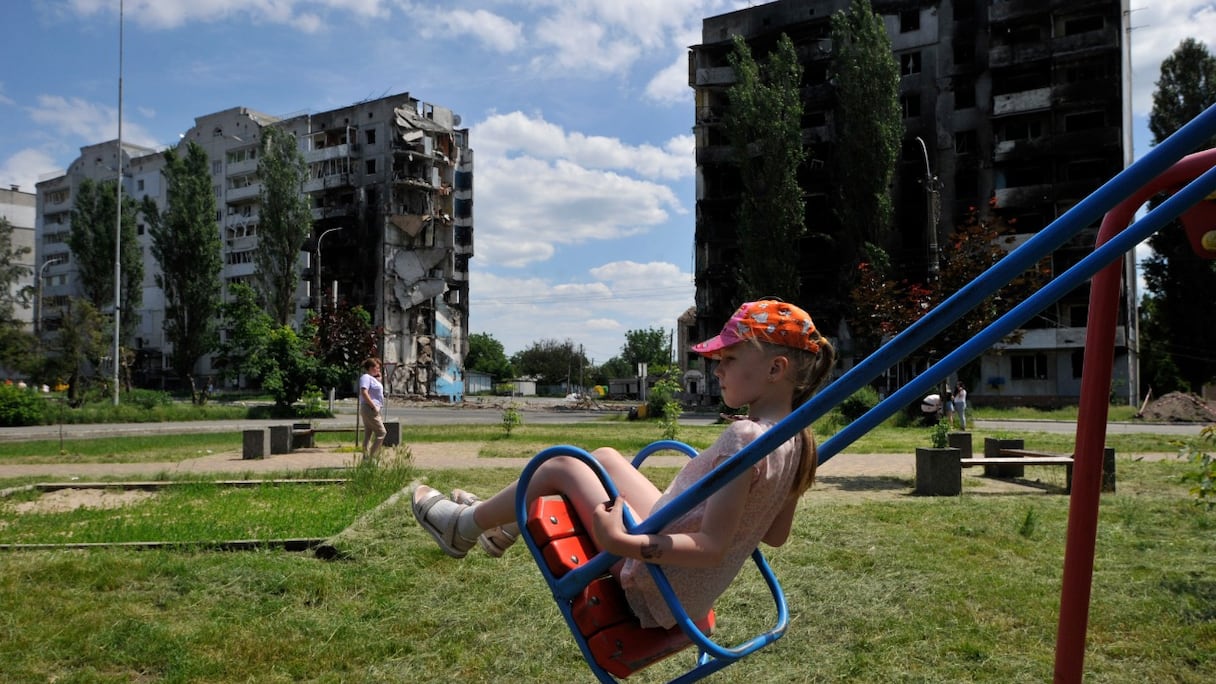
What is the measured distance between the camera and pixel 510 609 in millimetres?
4621

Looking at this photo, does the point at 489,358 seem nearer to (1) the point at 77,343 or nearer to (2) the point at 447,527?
(1) the point at 77,343

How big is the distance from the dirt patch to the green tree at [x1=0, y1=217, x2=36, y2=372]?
3112 centimetres

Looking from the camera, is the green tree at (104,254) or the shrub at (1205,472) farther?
the green tree at (104,254)

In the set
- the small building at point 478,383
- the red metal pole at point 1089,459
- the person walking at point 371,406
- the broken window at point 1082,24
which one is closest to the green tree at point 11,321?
the person walking at point 371,406

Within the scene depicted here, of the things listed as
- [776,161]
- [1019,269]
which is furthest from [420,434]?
[776,161]

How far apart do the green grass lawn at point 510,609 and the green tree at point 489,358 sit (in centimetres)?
9222

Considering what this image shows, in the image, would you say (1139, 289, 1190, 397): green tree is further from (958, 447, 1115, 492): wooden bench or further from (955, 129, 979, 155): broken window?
(958, 447, 1115, 492): wooden bench

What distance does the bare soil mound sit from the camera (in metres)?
27.5

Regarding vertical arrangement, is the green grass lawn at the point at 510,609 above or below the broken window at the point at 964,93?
below

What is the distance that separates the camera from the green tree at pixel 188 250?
46281mm

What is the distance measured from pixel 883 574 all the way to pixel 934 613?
77 centimetres

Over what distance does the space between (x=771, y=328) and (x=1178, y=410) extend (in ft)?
103

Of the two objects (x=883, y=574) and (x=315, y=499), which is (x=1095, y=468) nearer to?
(x=883, y=574)

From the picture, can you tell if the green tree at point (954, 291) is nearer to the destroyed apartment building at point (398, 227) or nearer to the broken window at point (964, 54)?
the broken window at point (964, 54)
